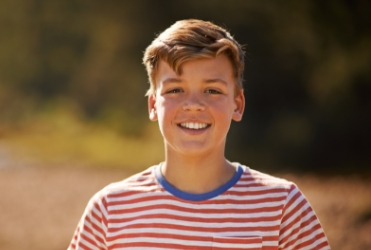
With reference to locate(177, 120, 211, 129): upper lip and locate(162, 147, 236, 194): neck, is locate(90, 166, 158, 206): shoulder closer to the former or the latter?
locate(162, 147, 236, 194): neck

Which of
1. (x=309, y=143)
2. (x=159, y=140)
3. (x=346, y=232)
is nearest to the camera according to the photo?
(x=346, y=232)

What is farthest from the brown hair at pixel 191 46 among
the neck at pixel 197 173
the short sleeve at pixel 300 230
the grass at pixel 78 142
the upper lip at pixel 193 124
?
the grass at pixel 78 142

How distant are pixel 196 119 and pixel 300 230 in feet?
1.46

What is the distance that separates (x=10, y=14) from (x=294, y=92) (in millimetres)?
2250

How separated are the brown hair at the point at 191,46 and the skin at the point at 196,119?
0.02m

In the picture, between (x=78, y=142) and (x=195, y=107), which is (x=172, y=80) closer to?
(x=195, y=107)

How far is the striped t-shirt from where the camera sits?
1.68m

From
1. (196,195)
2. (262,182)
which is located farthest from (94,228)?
(262,182)

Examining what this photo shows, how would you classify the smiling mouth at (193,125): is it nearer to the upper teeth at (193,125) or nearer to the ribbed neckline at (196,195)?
the upper teeth at (193,125)

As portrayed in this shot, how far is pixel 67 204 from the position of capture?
4.31m

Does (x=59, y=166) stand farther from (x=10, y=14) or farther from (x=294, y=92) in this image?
(x=294, y=92)

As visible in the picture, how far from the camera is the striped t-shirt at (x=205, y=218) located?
1676 millimetres

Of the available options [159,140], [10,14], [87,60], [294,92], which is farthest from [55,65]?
[294,92]

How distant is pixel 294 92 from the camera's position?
13.5ft
